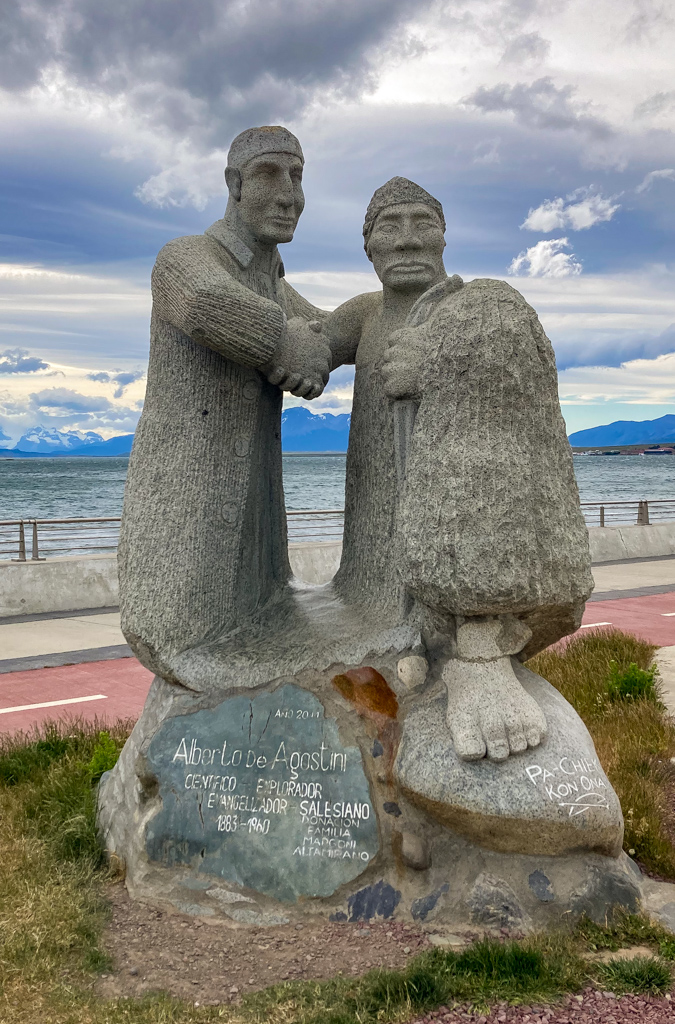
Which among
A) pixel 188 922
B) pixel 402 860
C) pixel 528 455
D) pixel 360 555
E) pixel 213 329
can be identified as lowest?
pixel 188 922

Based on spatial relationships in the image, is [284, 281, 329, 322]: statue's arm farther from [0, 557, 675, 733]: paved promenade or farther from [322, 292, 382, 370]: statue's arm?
[0, 557, 675, 733]: paved promenade

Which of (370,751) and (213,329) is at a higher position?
(213,329)

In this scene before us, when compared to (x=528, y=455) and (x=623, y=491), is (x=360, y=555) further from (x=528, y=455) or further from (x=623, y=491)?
(x=623, y=491)

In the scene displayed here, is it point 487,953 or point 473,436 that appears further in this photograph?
point 473,436

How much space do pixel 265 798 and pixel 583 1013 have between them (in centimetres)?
125

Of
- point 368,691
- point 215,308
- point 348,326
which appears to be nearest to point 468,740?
point 368,691

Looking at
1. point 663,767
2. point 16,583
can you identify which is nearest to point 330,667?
point 663,767

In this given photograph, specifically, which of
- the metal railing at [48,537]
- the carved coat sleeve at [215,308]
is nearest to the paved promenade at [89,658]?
the metal railing at [48,537]

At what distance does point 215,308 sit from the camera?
3424 mm

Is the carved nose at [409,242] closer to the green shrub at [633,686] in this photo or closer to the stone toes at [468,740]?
the stone toes at [468,740]

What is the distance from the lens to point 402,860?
3.24 metres

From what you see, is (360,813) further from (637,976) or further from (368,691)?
(637,976)

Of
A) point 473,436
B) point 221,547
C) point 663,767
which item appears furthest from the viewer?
point 663,767

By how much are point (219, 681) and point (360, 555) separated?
0.80m
